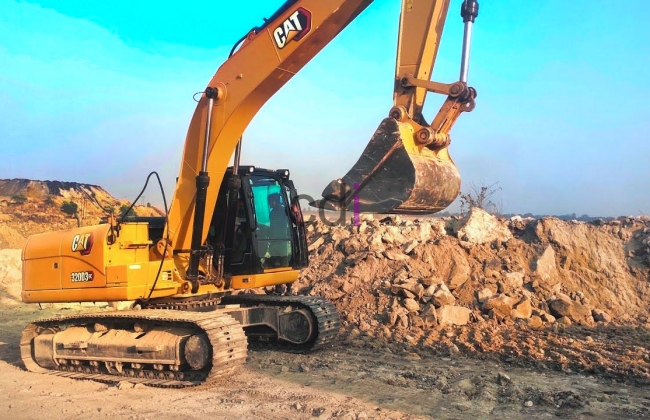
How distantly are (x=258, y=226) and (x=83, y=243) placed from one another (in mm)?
2002

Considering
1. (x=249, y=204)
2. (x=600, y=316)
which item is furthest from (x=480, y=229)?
(x=249, y=204)

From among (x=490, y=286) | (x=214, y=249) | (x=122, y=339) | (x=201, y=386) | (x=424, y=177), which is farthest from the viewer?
(x=490, y=286)

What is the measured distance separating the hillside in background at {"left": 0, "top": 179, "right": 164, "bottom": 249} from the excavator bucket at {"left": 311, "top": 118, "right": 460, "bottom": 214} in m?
21.6

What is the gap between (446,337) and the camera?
8.33m

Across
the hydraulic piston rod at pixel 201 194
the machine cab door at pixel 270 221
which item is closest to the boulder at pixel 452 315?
the machine cab door at pixel 270 221

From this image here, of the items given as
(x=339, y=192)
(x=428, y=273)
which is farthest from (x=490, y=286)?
(x=339, y=192)

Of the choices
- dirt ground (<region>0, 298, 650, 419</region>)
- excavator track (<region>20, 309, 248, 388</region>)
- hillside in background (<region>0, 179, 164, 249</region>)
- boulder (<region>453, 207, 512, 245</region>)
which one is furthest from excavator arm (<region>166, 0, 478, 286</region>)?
hillside in background (<region>0, 179, 164, 249</region>)

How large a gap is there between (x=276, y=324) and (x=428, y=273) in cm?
365

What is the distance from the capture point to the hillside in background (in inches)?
1026

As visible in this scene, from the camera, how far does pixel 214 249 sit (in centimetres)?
701

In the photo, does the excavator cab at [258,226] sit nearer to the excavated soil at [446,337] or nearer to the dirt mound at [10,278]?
the excavated soil at [446,337]

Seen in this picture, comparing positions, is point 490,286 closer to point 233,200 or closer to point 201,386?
point 233,200

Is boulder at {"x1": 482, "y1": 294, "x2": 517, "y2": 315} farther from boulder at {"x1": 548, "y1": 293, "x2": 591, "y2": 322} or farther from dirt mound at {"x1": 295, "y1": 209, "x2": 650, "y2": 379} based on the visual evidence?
boulder at {"x1": 548, "y1": 293, "x2": 591, "y2": 322}

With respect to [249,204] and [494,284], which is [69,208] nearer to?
[494,284]
